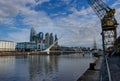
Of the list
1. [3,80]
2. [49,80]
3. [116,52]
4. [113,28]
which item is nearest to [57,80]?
[49,80]

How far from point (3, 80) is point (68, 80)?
383 inches

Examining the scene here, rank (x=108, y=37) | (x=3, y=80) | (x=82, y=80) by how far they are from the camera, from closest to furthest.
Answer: (x=82, y=80)
(x=3, y=80)
(x=108, y=37)

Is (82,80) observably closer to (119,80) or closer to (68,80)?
(119,80)

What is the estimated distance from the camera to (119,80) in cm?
2041

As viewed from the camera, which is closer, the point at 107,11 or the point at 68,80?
the point at 68,80

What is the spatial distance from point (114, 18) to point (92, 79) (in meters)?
46.6

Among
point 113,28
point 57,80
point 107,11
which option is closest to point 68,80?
point 57,80

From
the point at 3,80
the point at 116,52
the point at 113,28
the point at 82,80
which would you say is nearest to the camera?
the point at 82,80

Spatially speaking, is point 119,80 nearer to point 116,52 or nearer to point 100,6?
point 100,6

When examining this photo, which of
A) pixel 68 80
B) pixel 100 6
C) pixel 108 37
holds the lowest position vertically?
pixel 68 80

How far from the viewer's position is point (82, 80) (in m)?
22.9

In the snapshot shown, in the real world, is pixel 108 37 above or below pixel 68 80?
above

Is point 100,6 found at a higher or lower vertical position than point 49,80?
higher

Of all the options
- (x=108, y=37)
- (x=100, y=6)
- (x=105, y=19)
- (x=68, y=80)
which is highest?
(x=100, y=6)
